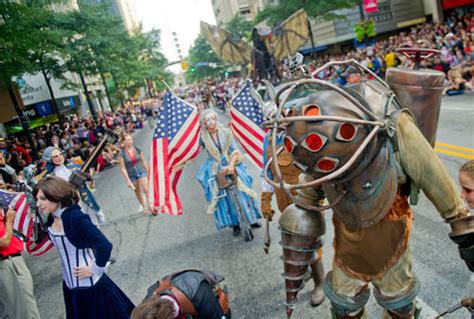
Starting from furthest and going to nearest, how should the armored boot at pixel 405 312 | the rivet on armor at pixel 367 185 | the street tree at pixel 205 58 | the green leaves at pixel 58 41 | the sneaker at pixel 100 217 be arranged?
the street tree at pixel 205 58
the green leaves at pixel 58 41
the sneaker at pixel 100 217
the armored boot at pixel 405 312
the rivet on armor at pixel 367 185

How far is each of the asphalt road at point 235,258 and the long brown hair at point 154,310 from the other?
1.68m

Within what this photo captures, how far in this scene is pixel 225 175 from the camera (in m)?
4.95

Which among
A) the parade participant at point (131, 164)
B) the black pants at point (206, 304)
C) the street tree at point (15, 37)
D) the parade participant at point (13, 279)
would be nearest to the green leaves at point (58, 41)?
the street tree at point (15, 37)

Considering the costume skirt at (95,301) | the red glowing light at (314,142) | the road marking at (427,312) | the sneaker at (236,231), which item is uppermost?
the red glowing light at (314,142)

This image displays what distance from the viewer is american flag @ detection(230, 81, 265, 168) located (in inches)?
199

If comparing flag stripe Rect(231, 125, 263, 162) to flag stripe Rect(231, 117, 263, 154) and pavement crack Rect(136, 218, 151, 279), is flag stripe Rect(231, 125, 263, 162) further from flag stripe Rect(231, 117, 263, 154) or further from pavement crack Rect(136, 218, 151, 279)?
pavement crack Rect(136, 218, 151, 279)

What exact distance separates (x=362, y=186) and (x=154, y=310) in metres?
1.32

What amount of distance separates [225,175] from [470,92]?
10.2 meters

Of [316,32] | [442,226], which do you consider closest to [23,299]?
[442,226]

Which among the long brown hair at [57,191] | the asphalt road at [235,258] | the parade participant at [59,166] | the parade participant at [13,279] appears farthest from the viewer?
the parade participant at [59,166]

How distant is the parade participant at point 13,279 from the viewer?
3.28m

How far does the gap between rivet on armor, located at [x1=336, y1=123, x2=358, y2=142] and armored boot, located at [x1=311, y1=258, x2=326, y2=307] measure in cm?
218

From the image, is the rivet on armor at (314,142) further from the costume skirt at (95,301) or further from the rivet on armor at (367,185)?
the costume skirt at (95,301)

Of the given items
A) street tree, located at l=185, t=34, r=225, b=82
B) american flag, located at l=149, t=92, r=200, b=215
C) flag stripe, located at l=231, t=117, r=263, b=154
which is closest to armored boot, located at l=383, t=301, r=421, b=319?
flag stripe, located at l=231, t=117, r=263, b=154
